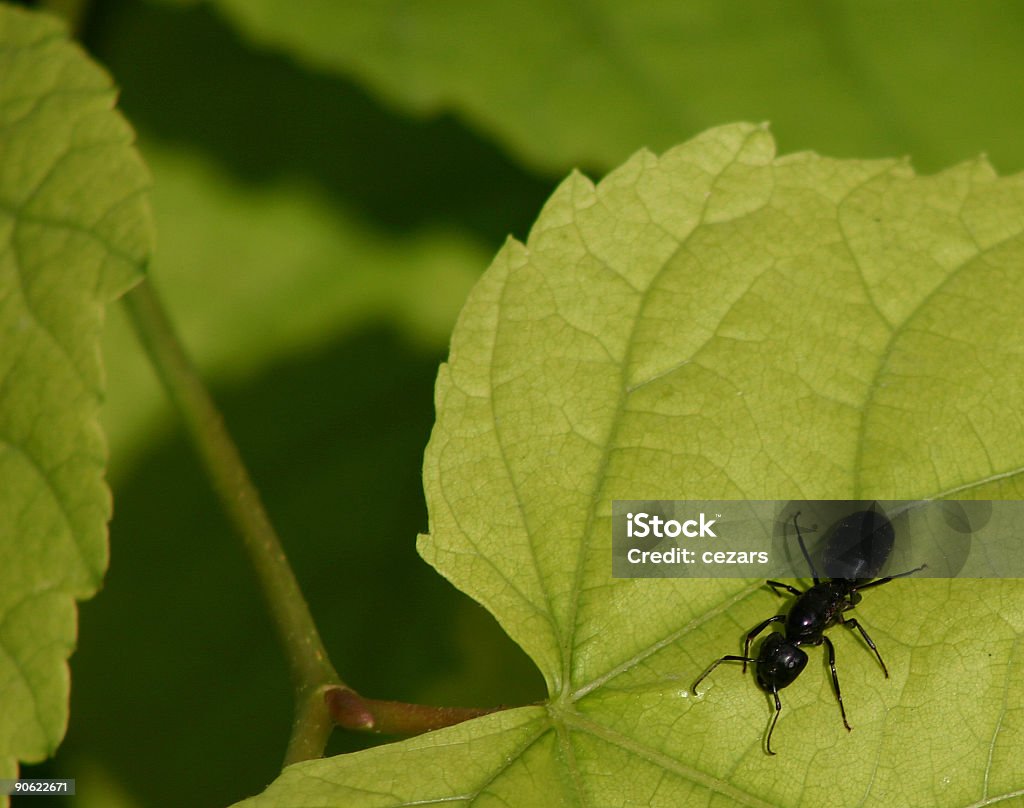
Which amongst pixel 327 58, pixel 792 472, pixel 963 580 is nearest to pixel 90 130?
pixel 327 58

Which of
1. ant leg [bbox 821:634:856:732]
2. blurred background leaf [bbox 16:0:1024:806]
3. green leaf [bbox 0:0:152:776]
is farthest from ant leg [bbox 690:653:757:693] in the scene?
blurred background leaf [bbox 16:0:1024:806]

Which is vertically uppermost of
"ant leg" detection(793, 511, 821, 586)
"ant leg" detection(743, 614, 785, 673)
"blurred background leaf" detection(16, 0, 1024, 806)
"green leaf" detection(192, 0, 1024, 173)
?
"green leaf" detection(192, 0, 1024, 173)

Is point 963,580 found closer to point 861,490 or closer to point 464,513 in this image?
point 861,490

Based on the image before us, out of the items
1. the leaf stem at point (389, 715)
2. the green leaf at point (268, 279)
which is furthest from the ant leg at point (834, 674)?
the green leaf at point (268, 279)

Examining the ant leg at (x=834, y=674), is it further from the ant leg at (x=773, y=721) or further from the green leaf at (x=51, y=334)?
the green leaf at (x=51, y=334)

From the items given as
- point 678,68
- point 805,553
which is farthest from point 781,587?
point 678,68

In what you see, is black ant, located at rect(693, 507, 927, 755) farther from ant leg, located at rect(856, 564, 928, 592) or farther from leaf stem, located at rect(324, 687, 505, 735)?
leaf stem, located at rect(324, 687, 505, 735)
